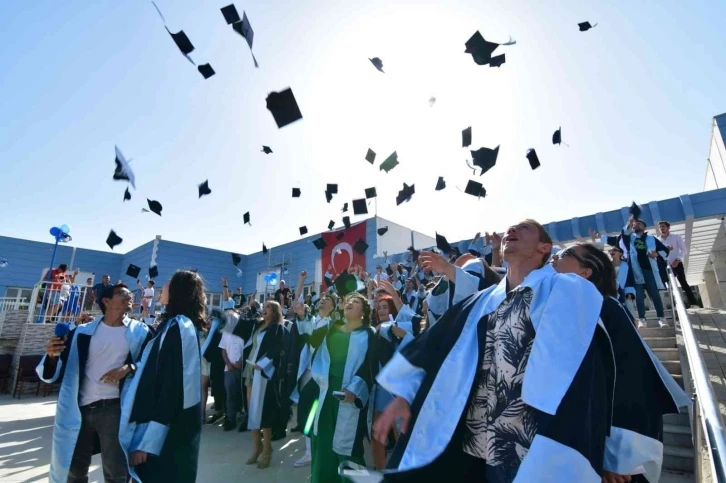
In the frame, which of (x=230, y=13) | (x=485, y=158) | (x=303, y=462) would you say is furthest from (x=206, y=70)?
(x=303, y=462)

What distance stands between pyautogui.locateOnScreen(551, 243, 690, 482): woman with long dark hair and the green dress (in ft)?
8.41

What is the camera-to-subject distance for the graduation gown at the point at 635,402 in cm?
146

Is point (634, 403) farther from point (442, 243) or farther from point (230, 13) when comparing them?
point (230, 13)

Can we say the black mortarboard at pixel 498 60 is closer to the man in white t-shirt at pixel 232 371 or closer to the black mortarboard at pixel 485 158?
the black mortarboard at pixel 485 158

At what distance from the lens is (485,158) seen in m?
6.00

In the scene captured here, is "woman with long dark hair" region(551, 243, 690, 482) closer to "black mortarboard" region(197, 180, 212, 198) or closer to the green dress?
the green dress

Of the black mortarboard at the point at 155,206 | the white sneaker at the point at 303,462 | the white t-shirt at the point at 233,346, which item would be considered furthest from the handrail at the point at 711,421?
the black mortarboard at the point at 155,206

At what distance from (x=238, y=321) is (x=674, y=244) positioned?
8034 mm

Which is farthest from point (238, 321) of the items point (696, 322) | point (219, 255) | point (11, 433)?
point (219, 255)

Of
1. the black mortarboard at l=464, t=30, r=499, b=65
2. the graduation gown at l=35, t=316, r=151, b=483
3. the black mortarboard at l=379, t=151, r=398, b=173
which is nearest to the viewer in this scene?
the graduation gown at l=35, t=316, r=151, b=483

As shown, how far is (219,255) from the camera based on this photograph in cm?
2848

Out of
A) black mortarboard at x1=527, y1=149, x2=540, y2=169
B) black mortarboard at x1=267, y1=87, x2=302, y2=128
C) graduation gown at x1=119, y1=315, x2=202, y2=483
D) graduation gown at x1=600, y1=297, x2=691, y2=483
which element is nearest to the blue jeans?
black mortarboard at x1=527, y1=149, x2=540, y2=169

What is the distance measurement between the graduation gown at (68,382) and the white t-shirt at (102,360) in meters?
0.03

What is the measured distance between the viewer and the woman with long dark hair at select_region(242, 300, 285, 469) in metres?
4.71
